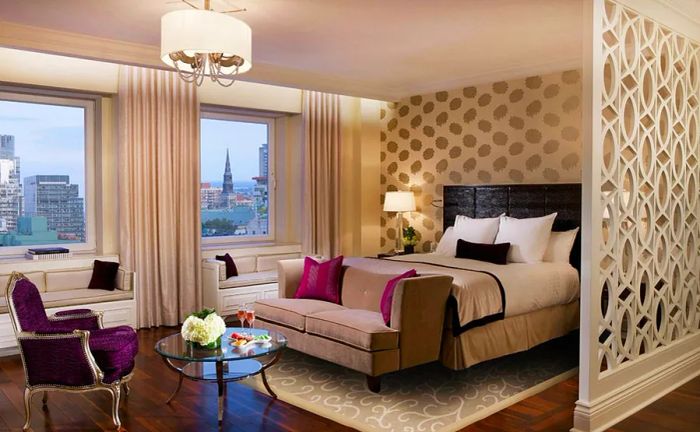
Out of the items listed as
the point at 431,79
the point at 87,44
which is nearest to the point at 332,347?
the point at 87,44

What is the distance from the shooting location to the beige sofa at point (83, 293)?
5.16 meters

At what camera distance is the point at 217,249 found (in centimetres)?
671

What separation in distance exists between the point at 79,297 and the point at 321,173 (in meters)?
3.08

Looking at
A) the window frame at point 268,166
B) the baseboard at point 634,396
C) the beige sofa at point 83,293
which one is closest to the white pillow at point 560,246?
the baseboard at point 634,396

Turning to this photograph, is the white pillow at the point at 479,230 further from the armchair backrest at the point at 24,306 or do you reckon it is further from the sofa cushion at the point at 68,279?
the armchair backrest at the point at 24,306

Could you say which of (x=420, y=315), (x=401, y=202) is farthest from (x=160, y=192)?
(x=420, y=315)

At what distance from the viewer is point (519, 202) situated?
6.07 m

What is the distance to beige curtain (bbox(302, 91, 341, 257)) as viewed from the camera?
7.15 meters

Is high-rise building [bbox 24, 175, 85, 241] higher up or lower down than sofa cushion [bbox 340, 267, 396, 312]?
higher up

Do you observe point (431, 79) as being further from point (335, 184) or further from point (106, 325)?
point (106, 325)

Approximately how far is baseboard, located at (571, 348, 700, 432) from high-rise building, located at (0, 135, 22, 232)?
16.6 feet

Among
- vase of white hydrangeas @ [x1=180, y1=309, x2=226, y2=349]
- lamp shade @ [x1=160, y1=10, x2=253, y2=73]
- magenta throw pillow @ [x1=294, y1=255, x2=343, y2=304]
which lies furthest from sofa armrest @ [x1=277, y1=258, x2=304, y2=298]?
lamp shade @ [x1=160, y1=10, x2=253, y2=73]

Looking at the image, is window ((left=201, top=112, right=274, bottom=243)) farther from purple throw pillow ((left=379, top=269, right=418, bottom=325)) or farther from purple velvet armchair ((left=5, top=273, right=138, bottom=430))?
purple velvet armchair ((left=5, top=273, right=138, bottom=430))

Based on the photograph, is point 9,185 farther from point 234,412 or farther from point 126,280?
point 234,412
